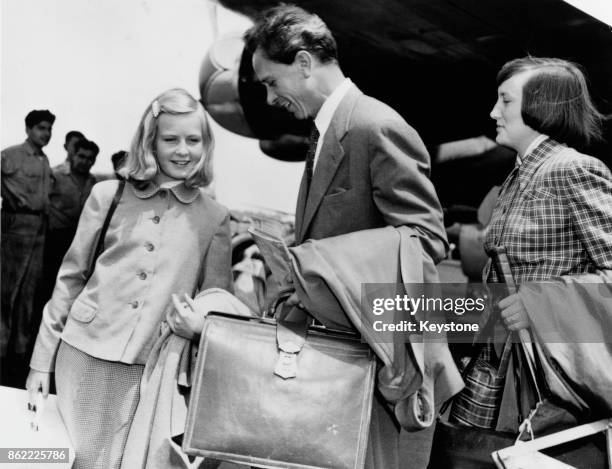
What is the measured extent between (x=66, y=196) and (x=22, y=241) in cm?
24

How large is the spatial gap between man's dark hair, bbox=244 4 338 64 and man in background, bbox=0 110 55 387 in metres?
1.15

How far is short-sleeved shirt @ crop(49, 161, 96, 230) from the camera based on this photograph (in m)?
3.02

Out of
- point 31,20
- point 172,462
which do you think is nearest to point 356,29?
point 31,20

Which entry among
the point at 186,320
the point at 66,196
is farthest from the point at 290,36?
the point at 66,196

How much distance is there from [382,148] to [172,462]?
1.09 m

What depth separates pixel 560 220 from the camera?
2.34 m

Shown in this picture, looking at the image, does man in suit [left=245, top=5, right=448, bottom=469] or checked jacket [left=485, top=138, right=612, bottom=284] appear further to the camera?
checked jacket [left=485, top=138, right=612, bottom=284]

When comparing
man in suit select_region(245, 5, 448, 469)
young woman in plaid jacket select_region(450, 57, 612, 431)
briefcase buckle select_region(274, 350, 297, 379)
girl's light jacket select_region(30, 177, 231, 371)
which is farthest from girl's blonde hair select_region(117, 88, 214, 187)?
young woman in plaid jacket select_region(450, 57, 612, 431)

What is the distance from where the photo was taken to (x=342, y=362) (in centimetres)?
201

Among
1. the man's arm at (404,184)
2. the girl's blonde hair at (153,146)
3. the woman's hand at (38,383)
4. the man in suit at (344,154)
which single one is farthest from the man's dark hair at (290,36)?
the woman's hand at (38,383)

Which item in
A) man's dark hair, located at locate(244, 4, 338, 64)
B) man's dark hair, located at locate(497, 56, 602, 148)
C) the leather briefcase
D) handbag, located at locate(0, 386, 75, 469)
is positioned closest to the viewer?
the leather briefcase

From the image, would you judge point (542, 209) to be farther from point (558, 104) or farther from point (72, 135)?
point (72, 135)

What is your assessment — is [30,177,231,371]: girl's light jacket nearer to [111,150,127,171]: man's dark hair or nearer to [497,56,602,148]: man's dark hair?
[111,150,127,171]: man's dark hair

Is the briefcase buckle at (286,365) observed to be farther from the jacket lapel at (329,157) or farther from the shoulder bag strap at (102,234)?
the shoulder bag strap at (102,234)
